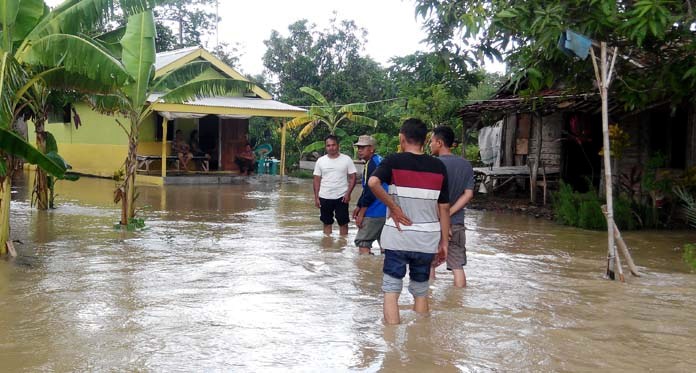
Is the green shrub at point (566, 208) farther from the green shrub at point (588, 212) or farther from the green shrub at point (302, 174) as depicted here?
the green shrub at point (302, 174)

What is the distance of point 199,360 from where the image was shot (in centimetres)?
501

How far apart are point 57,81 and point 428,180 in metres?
6.15

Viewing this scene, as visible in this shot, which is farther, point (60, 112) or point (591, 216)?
point (60, 112)

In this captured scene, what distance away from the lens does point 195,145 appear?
25000 mm

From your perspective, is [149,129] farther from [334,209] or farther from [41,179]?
[334,209]

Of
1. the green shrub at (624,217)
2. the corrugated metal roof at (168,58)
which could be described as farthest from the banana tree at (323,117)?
the green shrub at (624,217)

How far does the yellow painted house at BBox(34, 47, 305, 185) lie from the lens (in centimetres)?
2259

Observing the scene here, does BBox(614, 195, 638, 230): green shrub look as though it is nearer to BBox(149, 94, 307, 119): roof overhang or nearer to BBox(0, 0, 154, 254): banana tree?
BBox(0, 0, 154, 254): banana tree

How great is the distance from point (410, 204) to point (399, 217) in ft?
0.46

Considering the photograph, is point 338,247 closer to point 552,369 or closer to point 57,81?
point 57,81

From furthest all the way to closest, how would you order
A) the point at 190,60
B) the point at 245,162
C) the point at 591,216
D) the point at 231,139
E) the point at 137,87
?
the point at 231,139, the point at 245,162, the point at 190,60, the point at 591,216, the point at 137,87

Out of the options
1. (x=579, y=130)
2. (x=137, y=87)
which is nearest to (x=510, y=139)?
(x=579, y=130)

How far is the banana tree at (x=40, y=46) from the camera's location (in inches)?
322

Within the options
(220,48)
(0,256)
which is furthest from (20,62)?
(220,48)
